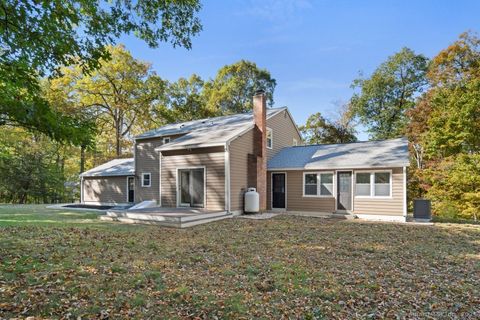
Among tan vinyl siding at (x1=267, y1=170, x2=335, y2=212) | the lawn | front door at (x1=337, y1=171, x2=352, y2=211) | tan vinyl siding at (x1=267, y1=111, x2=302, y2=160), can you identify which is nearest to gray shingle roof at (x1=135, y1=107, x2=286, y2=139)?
tan vinyl siding at (x1=267, y1=111, x2=302, y2=160)

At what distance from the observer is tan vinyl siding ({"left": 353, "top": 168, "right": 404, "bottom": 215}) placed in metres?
12.6

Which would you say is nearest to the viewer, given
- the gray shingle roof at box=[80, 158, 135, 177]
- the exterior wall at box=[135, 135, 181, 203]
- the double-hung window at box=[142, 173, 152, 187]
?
the exterior wall at box=[135, 135, 181, 203]

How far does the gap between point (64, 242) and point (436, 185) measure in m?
20.0

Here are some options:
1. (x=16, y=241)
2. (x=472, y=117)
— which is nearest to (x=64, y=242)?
(x=16, y=241)

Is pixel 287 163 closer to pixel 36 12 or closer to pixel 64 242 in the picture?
pixel 64 242

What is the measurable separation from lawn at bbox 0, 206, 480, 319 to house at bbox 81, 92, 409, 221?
4675 mm

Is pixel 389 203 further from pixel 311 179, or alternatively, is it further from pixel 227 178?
pixel 227 178

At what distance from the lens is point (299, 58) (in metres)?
21.6

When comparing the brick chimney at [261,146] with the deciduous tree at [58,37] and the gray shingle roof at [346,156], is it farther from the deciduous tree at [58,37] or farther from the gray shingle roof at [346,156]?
the deciduous tree at [58,37]

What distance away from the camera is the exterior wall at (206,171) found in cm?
1318

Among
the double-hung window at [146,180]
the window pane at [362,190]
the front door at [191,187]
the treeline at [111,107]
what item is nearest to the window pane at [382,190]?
the window pane at [362,190]

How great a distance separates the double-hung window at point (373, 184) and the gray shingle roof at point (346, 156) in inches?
22.3

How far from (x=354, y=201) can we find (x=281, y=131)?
667 cm

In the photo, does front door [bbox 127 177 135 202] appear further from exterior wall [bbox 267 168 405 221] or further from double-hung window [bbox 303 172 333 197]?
double-hung window [bbox 303 172 333 197]
